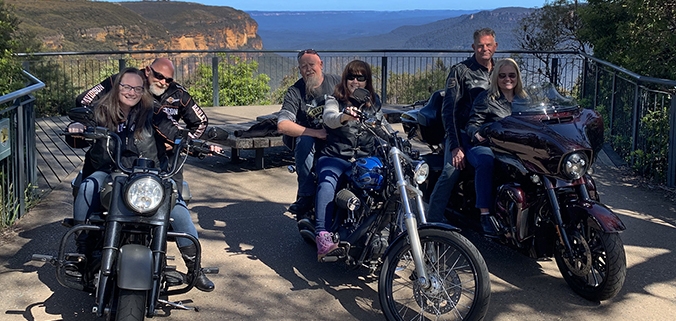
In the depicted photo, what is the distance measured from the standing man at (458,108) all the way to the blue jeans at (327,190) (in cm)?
88

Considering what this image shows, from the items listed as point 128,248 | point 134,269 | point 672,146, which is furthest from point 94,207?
point 672,146

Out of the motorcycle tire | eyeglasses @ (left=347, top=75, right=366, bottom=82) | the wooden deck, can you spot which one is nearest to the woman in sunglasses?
eyeglasses @ (left=347, top=75, right=366, bottom=82)

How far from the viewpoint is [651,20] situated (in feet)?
32.0

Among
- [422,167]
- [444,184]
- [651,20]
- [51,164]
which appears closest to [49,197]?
[51,164]

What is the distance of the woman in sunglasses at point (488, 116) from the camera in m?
5.49

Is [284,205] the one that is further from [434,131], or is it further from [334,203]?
[334,203]

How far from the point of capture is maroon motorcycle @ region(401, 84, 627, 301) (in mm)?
4750

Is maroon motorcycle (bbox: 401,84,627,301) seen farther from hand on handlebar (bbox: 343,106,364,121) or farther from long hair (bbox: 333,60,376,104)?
hand on handlebar (bbox: 343,106,364,121)

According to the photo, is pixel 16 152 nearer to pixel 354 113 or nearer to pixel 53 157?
pixel 53 157

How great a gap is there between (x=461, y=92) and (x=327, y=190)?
161 cm

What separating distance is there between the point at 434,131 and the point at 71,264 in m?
3.31

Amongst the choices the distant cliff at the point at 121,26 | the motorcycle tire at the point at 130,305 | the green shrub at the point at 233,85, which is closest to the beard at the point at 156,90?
the motorcycle tire at the point at 130,305

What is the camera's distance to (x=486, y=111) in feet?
19.3

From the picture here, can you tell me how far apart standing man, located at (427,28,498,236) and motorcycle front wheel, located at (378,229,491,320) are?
1.47 m
